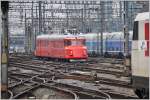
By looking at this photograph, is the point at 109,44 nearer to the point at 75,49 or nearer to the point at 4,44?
the point at 75,49

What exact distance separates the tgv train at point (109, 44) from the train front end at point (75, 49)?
827 cm

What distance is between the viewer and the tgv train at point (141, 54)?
38.1ft

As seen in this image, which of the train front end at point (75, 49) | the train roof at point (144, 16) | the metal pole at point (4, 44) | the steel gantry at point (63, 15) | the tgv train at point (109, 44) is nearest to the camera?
the train roof at point (144, 16)

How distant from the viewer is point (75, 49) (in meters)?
38.8

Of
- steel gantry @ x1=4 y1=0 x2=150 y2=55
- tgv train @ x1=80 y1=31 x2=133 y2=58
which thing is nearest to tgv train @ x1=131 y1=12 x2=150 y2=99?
tgv train @ x1=80 y1=31 x2=133 y2=58

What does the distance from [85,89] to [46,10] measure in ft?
130

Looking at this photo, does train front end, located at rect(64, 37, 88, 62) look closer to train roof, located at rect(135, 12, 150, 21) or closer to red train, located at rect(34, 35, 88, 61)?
red train, located at rect(34, 35, 88, 61)

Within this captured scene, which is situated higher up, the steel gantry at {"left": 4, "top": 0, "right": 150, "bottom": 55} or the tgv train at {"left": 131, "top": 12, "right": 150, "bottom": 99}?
the steel gantry at {"left": 4, "top": 0, "right": 150, "bottom": 55}

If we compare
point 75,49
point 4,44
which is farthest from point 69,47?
point 4,44

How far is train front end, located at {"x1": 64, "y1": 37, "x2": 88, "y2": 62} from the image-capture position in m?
38.5

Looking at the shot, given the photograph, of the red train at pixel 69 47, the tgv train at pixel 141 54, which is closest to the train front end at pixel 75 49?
the red train at pixel 69 47

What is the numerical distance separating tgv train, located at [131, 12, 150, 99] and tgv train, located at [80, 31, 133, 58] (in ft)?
110

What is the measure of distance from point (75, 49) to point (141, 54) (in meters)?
26.9

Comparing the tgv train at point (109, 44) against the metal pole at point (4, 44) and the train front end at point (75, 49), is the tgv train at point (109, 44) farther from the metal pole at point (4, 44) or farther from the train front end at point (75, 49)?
the metal pole at point (4, 44)
